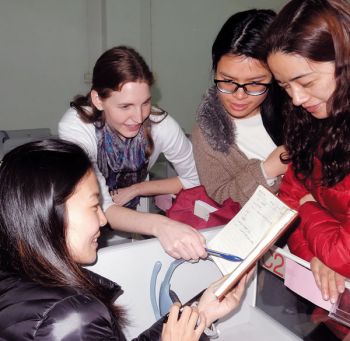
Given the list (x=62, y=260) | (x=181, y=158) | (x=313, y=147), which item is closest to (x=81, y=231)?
(x=62, y=260)

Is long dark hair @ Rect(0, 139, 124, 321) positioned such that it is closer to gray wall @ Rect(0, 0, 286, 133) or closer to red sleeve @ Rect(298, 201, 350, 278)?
red sleeve @ Rect(298, 201, 350, 278)

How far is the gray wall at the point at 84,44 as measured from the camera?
3617mm

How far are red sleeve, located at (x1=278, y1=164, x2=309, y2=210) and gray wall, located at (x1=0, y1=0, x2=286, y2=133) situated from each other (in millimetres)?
2751

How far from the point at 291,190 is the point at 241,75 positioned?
0.37 m

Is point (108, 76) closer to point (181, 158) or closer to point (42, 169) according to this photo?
point (181, 158)

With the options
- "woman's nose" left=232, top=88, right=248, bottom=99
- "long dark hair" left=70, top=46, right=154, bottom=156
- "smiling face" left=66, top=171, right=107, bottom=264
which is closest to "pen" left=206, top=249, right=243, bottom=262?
"smiling face" left=66, top=171, right=107, bottom=264

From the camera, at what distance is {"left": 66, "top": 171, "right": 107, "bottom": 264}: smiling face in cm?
85

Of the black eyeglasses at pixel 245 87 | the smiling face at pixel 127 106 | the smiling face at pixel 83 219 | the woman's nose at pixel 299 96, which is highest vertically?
the woman's nose at pixel 299 96

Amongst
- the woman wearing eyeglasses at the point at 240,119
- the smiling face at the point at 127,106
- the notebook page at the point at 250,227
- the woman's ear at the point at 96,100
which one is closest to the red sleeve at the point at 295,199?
the woman wearing eyeglasses at the point at 240,119

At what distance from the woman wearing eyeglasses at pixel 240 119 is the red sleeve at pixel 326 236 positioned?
10.7 inches

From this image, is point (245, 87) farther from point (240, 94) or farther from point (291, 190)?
point (291, 190)

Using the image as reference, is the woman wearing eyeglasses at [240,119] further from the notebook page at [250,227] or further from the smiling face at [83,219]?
the smiling face at [83,219]

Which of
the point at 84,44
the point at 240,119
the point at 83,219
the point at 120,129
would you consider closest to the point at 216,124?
the point at 240,119

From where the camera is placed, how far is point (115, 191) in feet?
5.28
